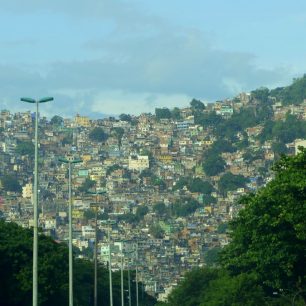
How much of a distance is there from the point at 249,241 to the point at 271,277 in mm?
6502

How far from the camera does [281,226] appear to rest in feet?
204

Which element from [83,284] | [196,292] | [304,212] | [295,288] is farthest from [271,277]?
[196,292]

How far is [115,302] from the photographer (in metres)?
132

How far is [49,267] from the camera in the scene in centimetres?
8062

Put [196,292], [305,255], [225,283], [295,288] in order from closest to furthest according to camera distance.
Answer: [305,255] < [295,288] < [225,283] < [196,292]

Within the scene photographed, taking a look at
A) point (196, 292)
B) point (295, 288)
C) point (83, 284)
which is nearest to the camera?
point (295, 288)

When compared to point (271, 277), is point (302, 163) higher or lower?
higher

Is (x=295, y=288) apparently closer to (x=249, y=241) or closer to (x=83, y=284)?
(x=249, y=241)

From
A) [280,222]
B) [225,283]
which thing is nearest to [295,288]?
[280,222]

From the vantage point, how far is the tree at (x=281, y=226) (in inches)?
2330

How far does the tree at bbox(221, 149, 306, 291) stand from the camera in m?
59.2

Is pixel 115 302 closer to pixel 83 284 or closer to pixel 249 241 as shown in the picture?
pixel 83 284

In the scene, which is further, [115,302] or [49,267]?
[115,302]

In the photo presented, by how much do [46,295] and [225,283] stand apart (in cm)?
2240
